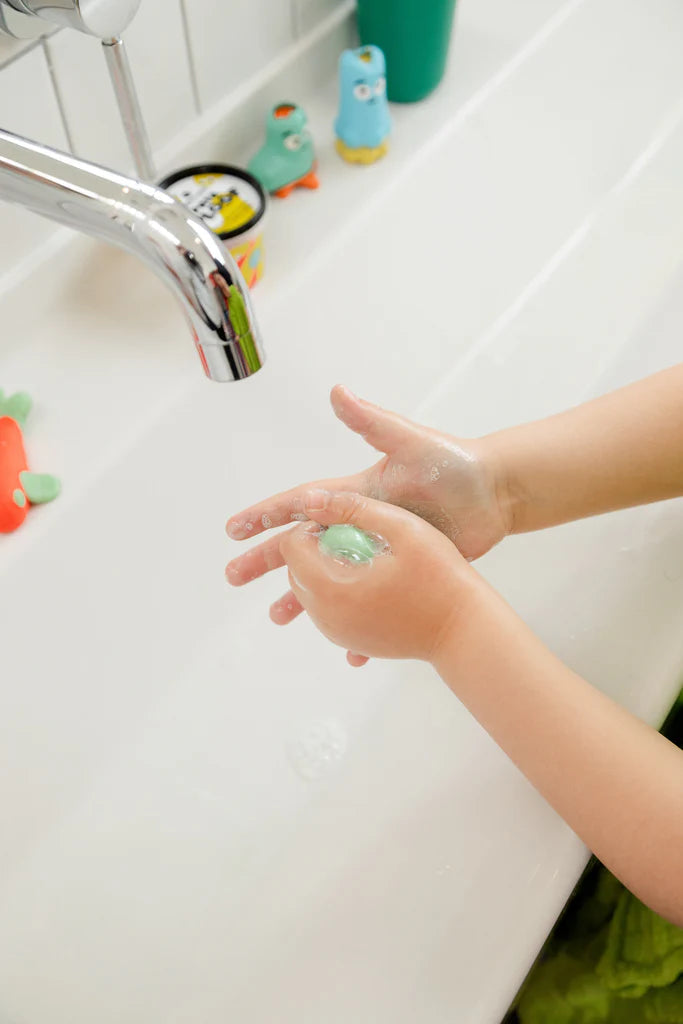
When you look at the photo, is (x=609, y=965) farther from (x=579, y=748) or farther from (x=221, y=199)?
(x=221, y=199)

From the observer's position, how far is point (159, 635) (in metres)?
0.83

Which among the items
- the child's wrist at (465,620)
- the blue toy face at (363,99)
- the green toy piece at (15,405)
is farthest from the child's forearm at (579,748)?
the blue toy face at (363,99)

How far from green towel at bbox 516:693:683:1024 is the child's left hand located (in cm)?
25

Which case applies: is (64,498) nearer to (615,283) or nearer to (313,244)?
(313,244)

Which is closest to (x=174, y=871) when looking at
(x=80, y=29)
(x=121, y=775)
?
(x=121, y=775)

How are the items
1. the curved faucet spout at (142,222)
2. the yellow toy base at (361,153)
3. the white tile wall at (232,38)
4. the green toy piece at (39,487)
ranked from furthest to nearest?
1. the yellow toy base at (361,153)
2. the white tile wall at (232,38)
3. the green toy piece at (39,487)
4. the curved faucet spout at (142,222)

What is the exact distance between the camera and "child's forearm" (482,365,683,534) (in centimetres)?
66

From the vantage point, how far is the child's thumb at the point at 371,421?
608 millimetres

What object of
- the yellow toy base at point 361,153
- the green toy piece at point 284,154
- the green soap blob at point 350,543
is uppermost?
the green toy piece at point 284,154

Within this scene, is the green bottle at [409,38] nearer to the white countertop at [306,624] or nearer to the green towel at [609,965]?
the white countertop at [306,624]

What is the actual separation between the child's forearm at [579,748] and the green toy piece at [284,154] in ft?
1.53

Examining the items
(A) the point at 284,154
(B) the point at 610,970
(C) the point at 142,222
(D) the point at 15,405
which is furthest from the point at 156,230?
(B) the point at 610,970

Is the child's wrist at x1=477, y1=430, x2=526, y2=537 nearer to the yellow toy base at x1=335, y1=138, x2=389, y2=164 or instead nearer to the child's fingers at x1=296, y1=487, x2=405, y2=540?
the child's fingers at x1=296, y1=487, x2=405, y2=540

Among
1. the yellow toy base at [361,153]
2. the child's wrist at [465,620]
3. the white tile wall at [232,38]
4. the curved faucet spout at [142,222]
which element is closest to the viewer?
the curved faucet spout at [142,222]
